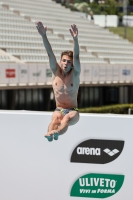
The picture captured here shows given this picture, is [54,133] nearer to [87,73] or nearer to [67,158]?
[67,158]

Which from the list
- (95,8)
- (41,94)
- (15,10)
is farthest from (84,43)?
(95,8)

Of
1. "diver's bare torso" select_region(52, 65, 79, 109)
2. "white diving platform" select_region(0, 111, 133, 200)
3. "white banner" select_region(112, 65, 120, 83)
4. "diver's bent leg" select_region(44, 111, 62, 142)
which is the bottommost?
"white banner" select_region(112, 65, 120, 83)

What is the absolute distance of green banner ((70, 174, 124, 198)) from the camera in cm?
750

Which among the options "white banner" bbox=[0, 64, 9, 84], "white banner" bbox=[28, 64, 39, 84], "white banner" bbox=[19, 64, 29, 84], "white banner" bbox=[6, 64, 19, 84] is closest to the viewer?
"white banner" bbox=[0, 64, 9, 84]

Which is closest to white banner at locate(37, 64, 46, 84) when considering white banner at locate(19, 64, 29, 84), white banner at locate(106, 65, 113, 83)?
white banner at locate(19, 64, 29, 84)

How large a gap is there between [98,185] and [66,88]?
54.1 inches

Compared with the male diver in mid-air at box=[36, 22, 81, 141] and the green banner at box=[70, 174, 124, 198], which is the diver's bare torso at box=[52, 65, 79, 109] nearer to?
the male diver in mid-air at box=[36, 22, 81, 141]

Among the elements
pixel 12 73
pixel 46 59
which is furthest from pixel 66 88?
pixel 46 59

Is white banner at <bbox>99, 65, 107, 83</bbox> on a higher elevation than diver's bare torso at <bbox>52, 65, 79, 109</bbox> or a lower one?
lower

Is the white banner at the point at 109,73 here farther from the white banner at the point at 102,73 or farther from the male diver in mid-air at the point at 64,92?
the male diver in mid-air at the point at 64,92

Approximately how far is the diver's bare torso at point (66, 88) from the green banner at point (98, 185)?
1.03 m

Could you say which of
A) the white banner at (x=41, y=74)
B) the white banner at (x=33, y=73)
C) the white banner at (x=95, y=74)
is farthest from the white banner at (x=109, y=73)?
the white banner at (x=33, y=73)

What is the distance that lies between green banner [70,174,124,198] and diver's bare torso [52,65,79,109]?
103 cm

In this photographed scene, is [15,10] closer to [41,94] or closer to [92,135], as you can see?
[41,94]
